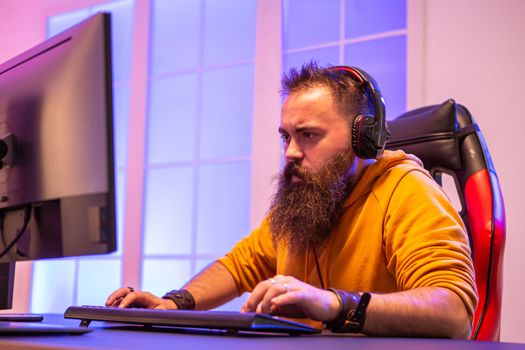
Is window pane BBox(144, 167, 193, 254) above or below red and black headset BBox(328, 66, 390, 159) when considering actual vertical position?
below

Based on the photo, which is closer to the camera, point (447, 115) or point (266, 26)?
point (447, 115)

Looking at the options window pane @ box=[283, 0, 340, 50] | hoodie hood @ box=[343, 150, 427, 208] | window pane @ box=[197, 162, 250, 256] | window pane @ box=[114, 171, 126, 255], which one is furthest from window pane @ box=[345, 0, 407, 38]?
hoodie hood @ box=[343, 150, 427, 208]

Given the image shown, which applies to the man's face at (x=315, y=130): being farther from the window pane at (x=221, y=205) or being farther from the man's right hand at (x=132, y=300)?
the window pane at (x=221, y=205)

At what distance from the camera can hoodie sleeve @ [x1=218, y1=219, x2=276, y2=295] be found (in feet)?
5.69

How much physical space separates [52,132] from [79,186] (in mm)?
125

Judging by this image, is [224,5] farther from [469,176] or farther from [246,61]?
[469,176]

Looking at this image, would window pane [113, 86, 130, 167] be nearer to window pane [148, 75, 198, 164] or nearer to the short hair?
window pane [148, 75, 198, 164]

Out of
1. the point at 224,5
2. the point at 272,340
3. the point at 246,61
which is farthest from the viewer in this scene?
the point at 224,5

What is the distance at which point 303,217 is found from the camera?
146 cm

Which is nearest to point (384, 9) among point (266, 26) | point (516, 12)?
point (266, 26)

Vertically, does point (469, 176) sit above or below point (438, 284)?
above

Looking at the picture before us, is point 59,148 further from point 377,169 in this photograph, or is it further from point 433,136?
point 433,136

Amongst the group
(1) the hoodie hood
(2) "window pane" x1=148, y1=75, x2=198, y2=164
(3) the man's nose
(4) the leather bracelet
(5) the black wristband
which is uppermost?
(2) "window pane" x1=148, y1=75, x2=198, y2=164

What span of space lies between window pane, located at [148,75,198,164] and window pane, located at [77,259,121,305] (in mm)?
744
